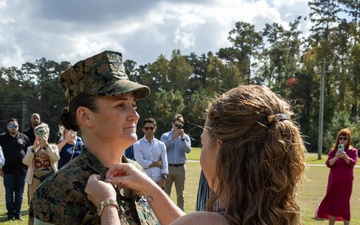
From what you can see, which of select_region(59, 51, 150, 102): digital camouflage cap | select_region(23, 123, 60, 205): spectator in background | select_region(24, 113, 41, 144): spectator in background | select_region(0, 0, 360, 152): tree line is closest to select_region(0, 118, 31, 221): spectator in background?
select_region(24, 113, 41, 144): spectator in background

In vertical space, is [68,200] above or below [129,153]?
above

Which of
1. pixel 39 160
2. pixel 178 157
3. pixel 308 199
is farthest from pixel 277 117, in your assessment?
pixel 308 199

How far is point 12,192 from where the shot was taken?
421 inches

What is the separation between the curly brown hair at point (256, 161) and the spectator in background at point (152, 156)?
26.2 feet

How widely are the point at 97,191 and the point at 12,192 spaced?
363 inches

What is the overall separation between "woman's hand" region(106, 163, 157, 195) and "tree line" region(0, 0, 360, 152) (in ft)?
122

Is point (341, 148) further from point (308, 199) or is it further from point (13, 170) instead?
point (13, 170)

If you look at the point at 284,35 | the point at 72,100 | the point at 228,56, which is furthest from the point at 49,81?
the point at 72,100

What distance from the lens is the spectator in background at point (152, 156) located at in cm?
990

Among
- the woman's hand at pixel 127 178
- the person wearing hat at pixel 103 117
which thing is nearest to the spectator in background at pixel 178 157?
the person wearing hat at pixel 103 117

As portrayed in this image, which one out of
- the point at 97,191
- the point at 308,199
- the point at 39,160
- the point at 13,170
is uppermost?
the point at 97,191

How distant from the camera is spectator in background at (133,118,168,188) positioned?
32.5 feet

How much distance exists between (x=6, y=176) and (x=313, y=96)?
52.7 metres

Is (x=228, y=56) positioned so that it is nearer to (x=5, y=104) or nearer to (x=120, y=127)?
(x=5, y=104)
